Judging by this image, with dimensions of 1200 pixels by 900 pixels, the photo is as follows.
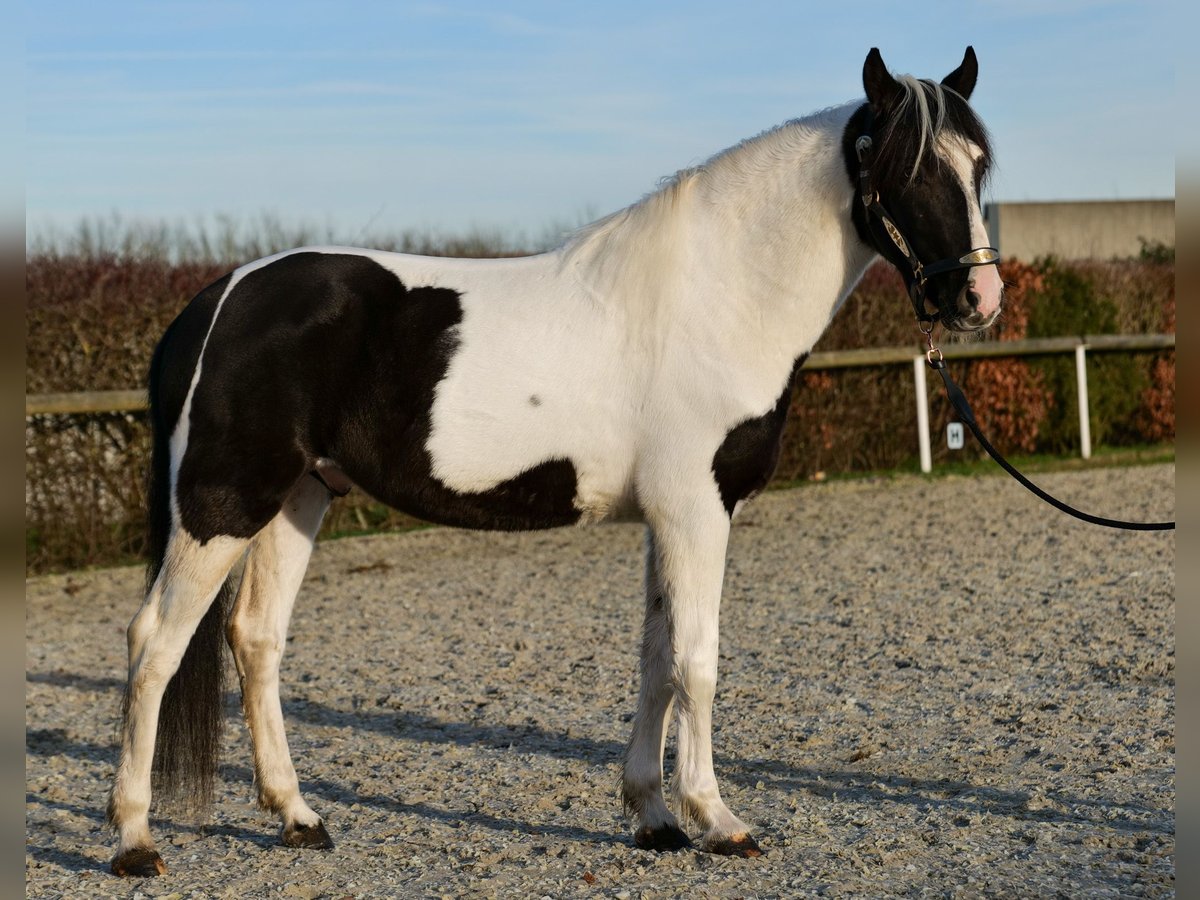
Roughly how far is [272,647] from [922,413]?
9.42m

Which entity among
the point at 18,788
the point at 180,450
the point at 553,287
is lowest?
the point at 18,788

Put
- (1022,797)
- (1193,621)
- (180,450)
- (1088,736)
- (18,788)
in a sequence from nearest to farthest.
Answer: (18,788) < (1193,621) < (180,450) < (1022,797) < (1088,736)

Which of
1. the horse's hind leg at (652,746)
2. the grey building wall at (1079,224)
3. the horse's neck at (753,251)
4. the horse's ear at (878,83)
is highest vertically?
the grey building wall at (1079,224)

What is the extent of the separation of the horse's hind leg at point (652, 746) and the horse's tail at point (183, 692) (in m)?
1.38

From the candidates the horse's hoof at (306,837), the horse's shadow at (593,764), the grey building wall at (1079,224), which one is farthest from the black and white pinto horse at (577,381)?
the grey building wall at (1079,224)

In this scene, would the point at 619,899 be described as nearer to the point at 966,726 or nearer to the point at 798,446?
the point at 966,726

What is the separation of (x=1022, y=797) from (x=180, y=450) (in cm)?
310

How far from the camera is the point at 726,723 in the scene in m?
5.38

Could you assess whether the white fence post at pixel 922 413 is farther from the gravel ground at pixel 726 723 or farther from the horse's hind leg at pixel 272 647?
the horse's hind leg at pixel 272 647

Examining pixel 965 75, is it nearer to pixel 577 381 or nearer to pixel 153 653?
pixel 577 381

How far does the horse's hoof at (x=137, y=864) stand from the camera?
376cm

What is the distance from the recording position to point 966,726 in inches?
203

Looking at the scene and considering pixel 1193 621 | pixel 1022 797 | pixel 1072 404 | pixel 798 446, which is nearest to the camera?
pixel 1193 621

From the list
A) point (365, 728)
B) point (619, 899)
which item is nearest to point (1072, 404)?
point (365, 728)
